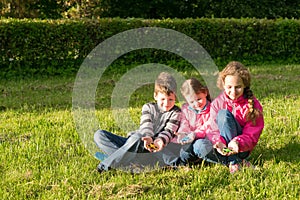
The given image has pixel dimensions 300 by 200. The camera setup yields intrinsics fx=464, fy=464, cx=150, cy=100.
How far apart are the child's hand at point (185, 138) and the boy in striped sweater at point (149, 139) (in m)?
0.07

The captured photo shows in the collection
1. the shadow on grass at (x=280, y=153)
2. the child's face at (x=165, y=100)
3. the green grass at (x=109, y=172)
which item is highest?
the child's face at (x=165, y=100)

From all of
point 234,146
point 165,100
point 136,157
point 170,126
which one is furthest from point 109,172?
point 234,146

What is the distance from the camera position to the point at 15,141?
496 cm

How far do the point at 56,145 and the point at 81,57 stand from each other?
7411 mm

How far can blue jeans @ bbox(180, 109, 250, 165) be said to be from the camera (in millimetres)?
3912

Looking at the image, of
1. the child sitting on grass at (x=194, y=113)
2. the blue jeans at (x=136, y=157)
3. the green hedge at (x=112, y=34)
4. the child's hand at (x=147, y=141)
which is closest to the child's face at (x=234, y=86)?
the child sitting on grass at (x=194, y=113)

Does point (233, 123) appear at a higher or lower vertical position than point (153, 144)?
higher

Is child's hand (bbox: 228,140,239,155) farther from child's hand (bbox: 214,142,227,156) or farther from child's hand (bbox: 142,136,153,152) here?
child's hand (bbox: 142,136,153,152)

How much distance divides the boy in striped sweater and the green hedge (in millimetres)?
7443

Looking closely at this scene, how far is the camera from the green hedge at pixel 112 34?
37.2 feet

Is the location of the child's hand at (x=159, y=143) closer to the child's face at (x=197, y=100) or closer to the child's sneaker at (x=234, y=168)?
the child's face at (x=197, y=100)

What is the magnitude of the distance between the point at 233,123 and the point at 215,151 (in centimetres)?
29

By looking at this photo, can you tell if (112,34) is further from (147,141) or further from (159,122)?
(147,141)

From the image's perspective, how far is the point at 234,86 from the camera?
402 centimetres
